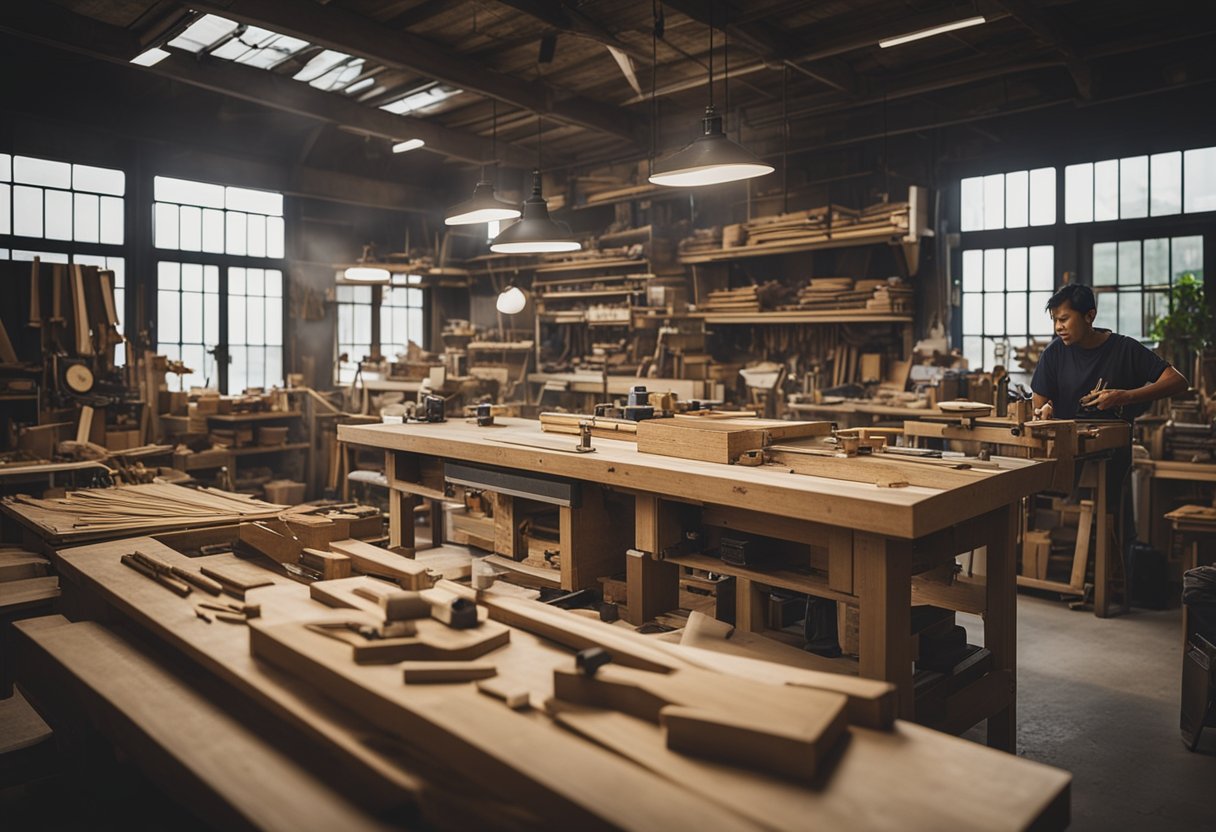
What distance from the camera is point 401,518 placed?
4449 mm

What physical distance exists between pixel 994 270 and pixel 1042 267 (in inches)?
14.4

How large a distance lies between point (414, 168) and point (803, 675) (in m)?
9.77

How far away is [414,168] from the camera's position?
34.3 ft

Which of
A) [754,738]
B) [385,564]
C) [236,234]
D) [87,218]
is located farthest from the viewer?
[236,234]

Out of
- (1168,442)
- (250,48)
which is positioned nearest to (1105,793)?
(1168,442)

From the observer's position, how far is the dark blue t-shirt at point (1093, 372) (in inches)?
184

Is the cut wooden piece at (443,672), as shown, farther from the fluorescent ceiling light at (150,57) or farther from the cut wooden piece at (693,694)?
the fluorescent ceiling light at (150,57)

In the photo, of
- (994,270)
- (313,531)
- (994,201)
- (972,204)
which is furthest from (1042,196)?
(313,531)

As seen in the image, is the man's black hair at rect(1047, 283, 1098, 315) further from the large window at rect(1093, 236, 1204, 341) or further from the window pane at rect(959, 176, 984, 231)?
the window pane at rect(959, 176, 984, 231)

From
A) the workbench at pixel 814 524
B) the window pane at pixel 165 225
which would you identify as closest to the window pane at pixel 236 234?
the window pane at pixel 165 225

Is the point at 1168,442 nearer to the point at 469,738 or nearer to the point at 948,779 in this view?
the point at 948,779

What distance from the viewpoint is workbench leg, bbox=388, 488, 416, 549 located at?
4.45 meters

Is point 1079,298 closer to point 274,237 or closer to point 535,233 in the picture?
point 535,233

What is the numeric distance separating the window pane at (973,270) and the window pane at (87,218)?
7655mm
